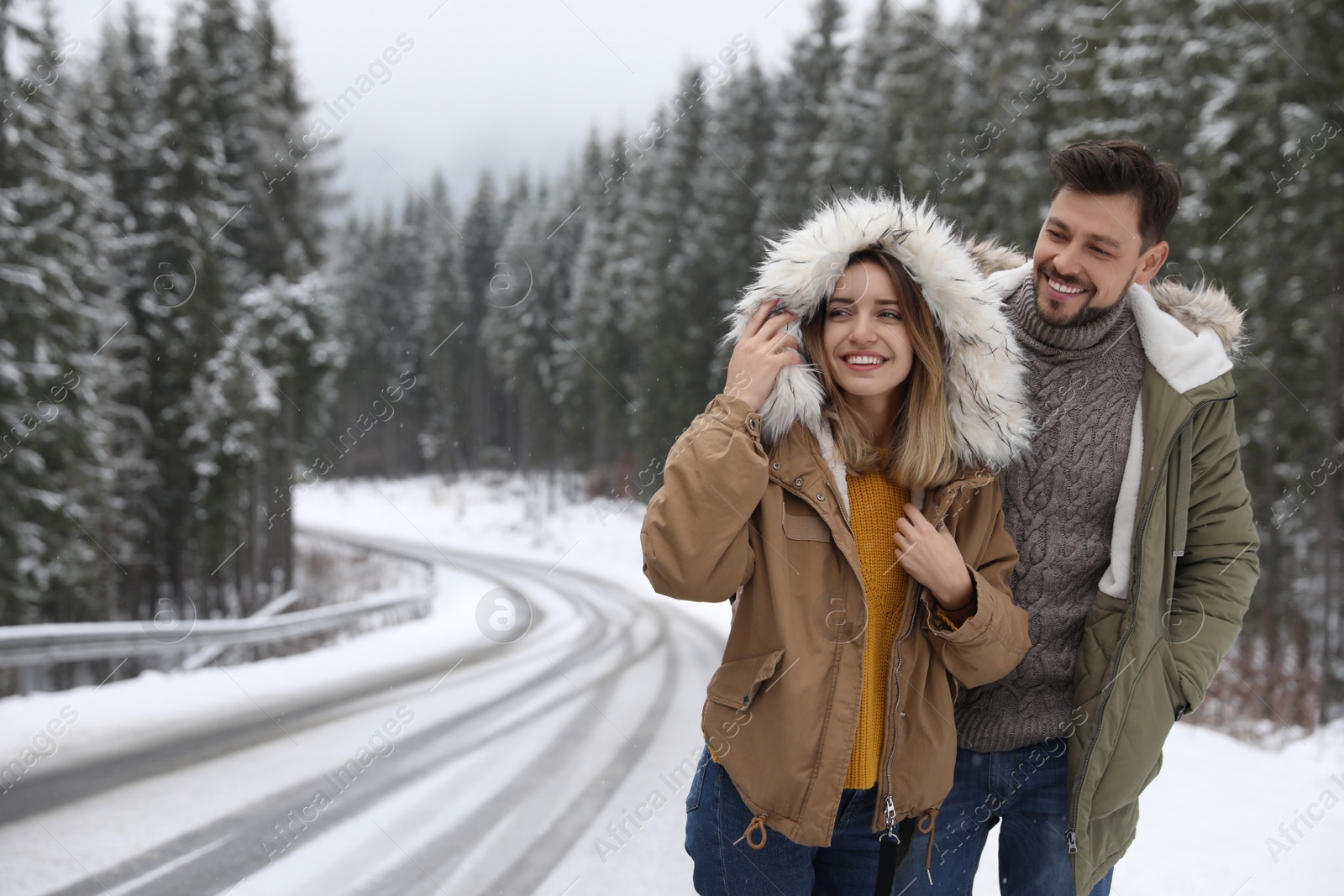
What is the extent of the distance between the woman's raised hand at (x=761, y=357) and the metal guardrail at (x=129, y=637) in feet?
24.4

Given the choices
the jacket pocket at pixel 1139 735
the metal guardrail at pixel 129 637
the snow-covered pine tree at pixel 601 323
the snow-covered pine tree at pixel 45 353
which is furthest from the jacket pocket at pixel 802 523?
the snow-covered pine tree at pixel 601 323

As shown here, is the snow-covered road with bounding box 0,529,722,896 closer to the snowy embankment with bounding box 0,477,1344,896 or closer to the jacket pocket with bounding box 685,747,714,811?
the snowy embankment with bounding box 0,477,1344,896

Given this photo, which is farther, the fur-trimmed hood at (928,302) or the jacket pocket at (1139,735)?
the jacket pocket at (1139,735)

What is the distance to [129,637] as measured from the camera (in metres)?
8.21

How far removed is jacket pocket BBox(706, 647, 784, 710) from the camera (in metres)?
2.01

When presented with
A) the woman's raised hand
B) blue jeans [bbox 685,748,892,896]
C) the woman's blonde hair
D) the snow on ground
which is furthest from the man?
the snow on ground

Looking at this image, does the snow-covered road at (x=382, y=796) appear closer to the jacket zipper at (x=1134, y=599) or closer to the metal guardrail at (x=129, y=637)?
the metal guardrail at (x=129, y=637)

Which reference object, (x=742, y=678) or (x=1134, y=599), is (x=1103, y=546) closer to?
(x=1134, y=599)

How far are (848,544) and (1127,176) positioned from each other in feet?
4.46

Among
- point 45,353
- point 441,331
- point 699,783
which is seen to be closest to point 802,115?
point 45,353

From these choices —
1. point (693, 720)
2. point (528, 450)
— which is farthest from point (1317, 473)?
point (528, 450)

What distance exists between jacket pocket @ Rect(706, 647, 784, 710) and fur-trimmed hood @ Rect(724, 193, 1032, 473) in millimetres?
551

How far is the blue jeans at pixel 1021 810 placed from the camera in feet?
7.88

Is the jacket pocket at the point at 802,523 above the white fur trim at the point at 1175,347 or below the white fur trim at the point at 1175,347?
below
